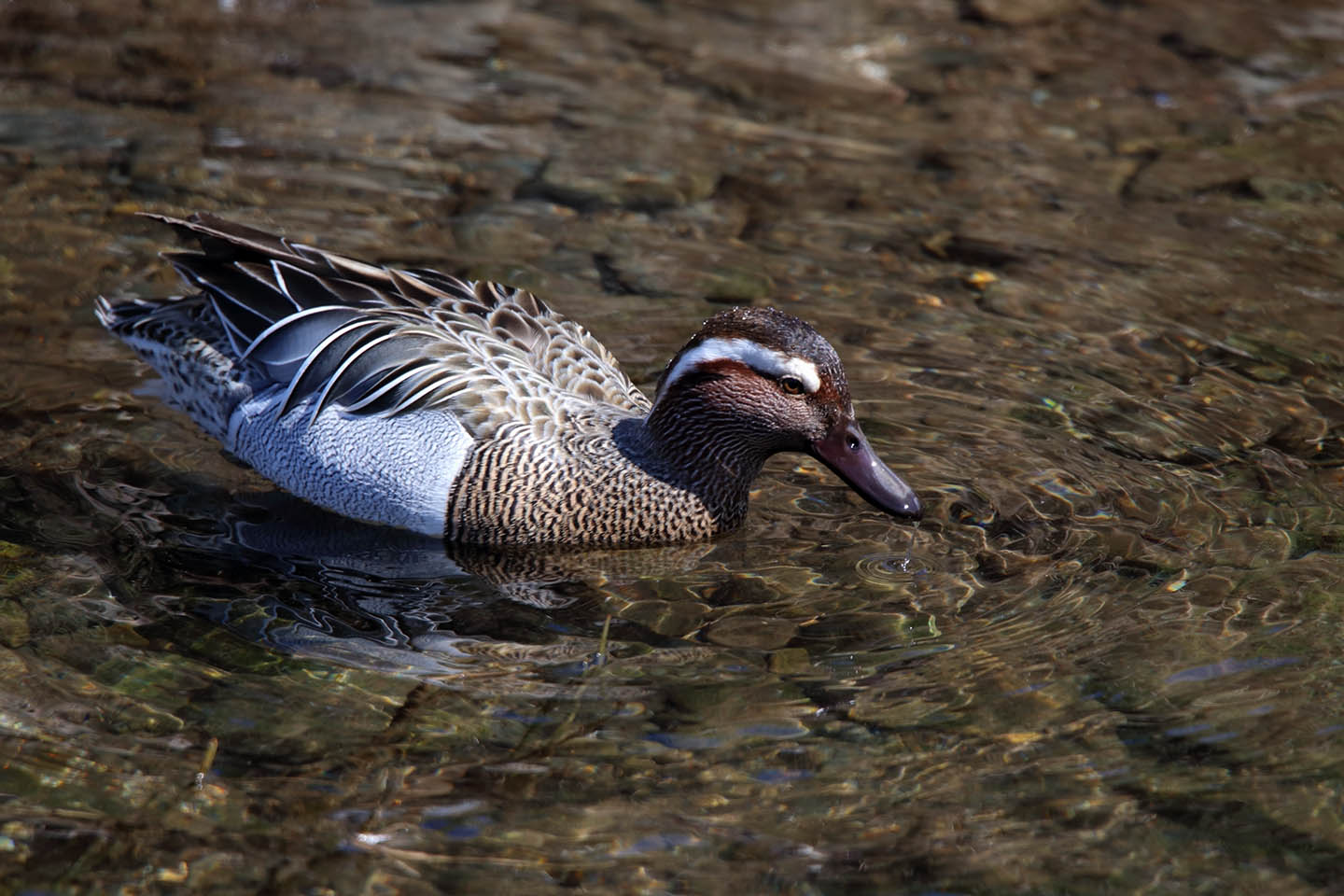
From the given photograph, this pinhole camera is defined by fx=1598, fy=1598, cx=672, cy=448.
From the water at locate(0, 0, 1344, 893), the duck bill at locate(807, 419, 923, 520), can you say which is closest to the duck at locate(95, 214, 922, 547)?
the duck bill at locate(807, 419, 923, 520)

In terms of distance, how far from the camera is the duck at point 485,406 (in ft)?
22.3

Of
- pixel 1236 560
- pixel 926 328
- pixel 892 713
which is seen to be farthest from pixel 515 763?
pixel 926 328

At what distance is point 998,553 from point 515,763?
245 centimetres

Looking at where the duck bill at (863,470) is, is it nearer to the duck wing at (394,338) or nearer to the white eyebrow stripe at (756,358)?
the white eyebrow stripe at (756,358)

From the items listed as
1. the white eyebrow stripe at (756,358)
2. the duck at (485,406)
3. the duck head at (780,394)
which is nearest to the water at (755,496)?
the duck at (485,406)

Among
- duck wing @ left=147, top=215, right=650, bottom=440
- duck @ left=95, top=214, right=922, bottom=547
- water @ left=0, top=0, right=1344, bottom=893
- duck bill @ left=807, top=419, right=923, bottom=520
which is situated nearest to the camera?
water @ left=0, top=0, right=1344, bottom=893

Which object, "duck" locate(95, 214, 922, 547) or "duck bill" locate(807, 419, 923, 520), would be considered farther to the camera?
"duck" locate(95, 214, 922, 547)

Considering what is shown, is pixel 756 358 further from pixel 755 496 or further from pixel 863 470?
pixel 755 496

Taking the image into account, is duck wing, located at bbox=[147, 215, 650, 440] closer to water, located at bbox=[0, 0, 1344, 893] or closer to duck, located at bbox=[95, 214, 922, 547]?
duck, located at bbox=[95, 214, 922, 547]

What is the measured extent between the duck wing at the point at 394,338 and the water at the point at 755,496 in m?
0.64

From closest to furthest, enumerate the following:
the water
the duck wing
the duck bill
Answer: the water, the duck bill, the duck wing

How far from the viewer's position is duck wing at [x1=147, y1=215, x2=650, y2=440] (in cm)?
715

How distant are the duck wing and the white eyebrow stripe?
71 centimetres

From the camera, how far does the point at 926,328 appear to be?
873cm
